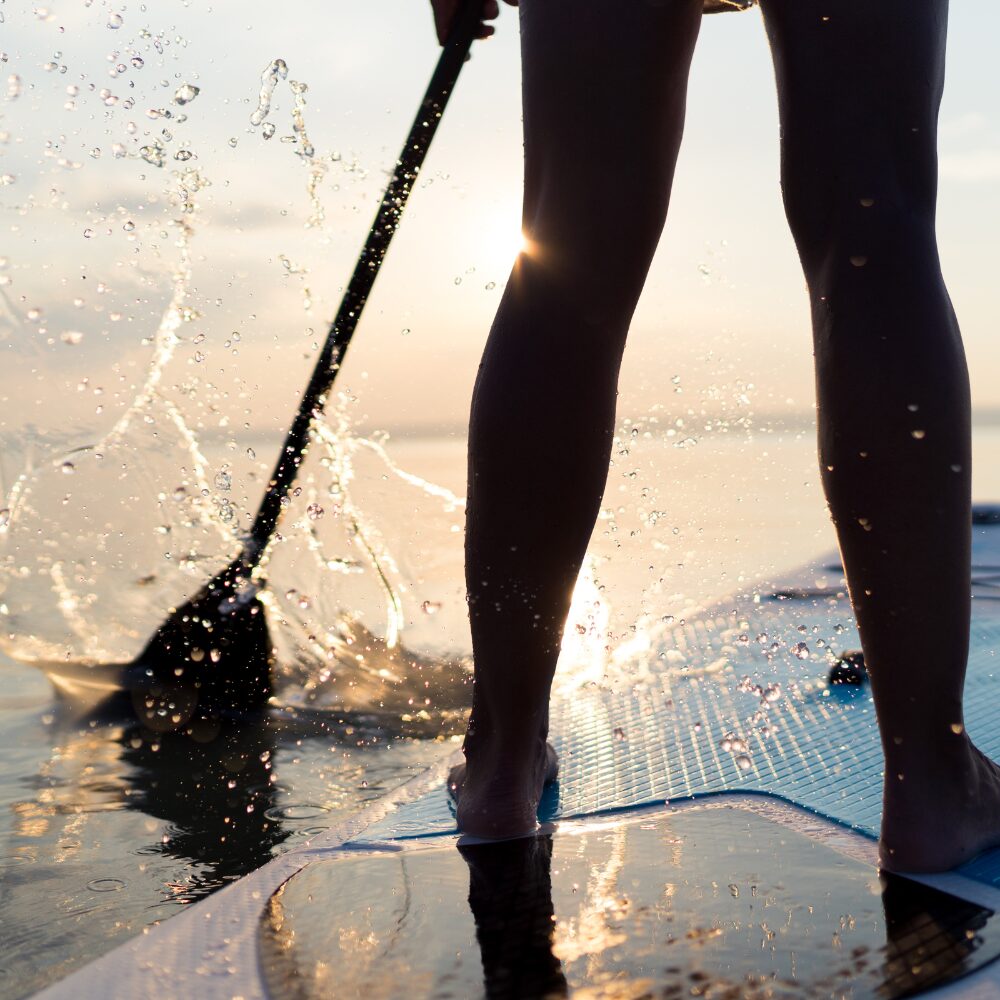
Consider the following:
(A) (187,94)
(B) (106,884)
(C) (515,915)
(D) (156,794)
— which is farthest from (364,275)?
(C) (515,915)

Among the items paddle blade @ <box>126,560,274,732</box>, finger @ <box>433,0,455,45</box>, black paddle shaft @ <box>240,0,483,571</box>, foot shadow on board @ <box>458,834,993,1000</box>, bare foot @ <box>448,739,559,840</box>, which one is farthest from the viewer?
paddle blade @ <box>126,560,274,732</box>

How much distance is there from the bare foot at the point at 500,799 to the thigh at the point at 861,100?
1.42ft

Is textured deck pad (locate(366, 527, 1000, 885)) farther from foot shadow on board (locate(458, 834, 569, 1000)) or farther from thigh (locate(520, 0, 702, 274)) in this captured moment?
thigh (locate(520, 0, 702, 274))

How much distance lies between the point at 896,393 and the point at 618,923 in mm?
361

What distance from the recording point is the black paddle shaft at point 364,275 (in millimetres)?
1380

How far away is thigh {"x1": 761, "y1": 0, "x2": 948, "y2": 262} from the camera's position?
2.25ft

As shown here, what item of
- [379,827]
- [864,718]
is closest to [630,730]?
[864,718]

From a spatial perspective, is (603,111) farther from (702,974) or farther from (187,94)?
(187,94)

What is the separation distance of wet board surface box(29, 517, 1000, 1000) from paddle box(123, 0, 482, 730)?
0.62 m

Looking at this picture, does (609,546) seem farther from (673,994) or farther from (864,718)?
(673,994)

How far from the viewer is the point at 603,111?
74 centimetres

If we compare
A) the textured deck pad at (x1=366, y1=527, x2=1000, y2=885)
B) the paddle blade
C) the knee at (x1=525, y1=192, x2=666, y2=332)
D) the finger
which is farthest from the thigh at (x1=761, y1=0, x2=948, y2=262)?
the paddle blade

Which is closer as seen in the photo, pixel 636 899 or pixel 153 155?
pixel 636 899

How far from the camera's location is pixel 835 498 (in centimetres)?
71
